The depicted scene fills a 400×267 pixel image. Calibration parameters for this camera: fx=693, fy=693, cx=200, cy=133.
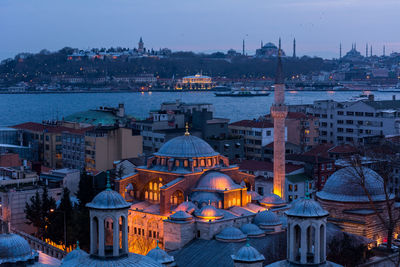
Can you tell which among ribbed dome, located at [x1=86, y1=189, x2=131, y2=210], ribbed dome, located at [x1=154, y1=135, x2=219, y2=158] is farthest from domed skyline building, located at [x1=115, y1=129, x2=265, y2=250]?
ribbed dome, located at [x1=86, y1=189, x2=131, y2=210]

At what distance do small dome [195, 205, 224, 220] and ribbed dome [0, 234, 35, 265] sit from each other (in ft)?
24.8

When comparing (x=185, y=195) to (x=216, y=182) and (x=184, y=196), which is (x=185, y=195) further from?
(x=216, y=182)

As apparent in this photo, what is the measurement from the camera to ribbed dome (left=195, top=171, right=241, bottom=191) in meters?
23.7

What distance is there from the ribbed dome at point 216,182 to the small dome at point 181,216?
6.56 feet

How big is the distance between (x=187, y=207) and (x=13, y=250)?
8316mm

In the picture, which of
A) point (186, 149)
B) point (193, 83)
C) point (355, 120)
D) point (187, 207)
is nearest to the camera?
point (187, 207)

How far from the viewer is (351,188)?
933 inches

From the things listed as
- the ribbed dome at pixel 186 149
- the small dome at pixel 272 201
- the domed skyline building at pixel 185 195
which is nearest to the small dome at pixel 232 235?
the domed skyline building at pixel 185 195

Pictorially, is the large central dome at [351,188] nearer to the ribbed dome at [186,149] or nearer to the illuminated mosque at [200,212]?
the illuminated mosque at [200,212]

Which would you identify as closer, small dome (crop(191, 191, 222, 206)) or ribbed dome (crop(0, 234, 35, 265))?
ribbed dome (crop(0, 234, 35, 265))

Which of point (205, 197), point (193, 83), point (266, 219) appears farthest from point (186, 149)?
point (193, 83)

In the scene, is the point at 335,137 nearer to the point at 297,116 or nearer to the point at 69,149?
the point at 297,116

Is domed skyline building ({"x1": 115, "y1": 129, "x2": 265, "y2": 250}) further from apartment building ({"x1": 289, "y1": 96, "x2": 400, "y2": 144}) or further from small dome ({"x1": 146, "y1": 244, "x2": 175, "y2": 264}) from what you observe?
apartment building ({"x1": 289, "y1": 96, "x2": 400, "y2": 144})

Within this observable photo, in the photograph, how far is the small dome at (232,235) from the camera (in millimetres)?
21094
